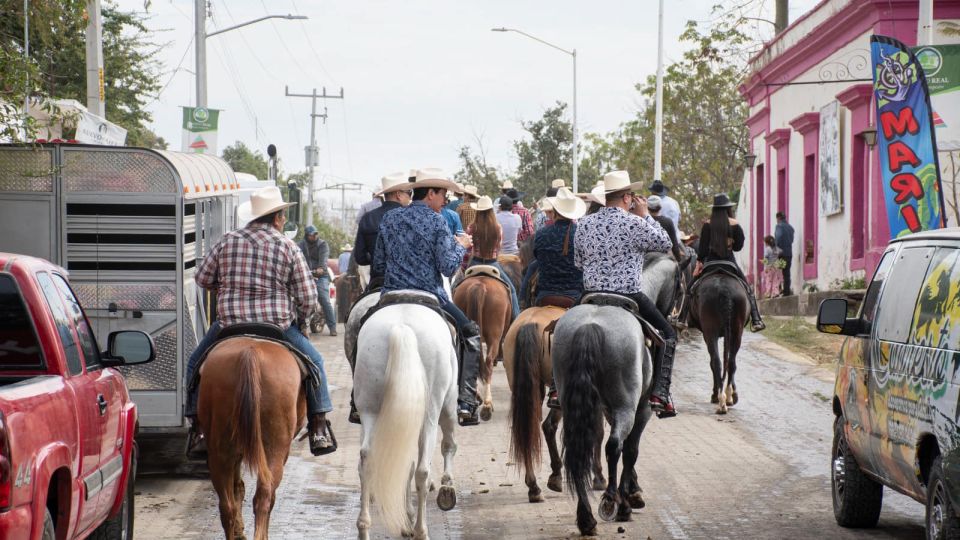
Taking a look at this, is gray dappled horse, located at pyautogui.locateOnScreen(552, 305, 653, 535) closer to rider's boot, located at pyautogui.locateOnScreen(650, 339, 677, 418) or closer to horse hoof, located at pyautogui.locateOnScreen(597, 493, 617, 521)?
horse hoof, located at pyautogui.locateOnScreen(597, 493, 617, 521)

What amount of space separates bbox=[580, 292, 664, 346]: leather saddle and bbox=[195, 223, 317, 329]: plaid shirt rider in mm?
2031

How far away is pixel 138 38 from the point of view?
37.4 m

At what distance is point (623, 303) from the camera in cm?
992

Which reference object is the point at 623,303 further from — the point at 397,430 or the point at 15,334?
the point at 15,334

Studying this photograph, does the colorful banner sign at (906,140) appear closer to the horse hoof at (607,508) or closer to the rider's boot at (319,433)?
the horse hoof at (607,508)

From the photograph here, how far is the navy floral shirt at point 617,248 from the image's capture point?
10109 mm

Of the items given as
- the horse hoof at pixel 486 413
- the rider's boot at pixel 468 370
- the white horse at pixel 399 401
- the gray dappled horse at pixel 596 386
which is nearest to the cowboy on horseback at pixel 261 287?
the white horse at pixel 399 401

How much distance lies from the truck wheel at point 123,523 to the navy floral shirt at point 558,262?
4.43 metres

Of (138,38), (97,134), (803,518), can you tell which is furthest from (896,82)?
(138,38)

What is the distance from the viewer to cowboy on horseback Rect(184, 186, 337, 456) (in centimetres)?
903

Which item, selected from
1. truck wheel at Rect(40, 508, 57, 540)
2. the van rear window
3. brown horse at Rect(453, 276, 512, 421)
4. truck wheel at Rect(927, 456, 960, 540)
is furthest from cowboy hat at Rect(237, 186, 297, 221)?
brown horse at Rect(453, 276, 512, 421)

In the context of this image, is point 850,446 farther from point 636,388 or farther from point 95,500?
point 95,500

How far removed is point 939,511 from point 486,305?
30.5 ft

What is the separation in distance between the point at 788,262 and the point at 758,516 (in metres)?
24.9
